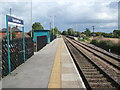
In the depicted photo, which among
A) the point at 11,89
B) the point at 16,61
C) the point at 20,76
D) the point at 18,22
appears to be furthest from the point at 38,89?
the point at 18,22

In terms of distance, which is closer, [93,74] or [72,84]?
[72,84]

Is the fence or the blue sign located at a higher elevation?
the blue sign

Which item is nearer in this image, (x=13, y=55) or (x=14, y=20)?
(x=14, y=20)

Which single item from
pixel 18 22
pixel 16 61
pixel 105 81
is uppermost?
pixel 18 22

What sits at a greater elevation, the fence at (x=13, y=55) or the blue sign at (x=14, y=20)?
the blue sign at (x=14, y=20)

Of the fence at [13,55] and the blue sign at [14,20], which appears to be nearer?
the fence at [13,55]

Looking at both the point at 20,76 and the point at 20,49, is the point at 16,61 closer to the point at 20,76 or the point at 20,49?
the point at 20,49

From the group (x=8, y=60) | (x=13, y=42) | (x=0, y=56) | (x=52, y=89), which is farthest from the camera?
(x=13, y=42)

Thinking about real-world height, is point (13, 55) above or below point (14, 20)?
below

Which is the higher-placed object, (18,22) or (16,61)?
(18,22)

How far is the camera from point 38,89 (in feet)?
19.0

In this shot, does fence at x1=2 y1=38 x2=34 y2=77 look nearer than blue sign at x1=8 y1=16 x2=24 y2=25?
Yes

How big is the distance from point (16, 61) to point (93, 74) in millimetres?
4021

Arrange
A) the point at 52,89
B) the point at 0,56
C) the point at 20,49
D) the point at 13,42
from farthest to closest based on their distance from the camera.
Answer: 1. the point at 20,49
2. the point at 13,42
3. the point at 0,56
4. the point at 52,89
